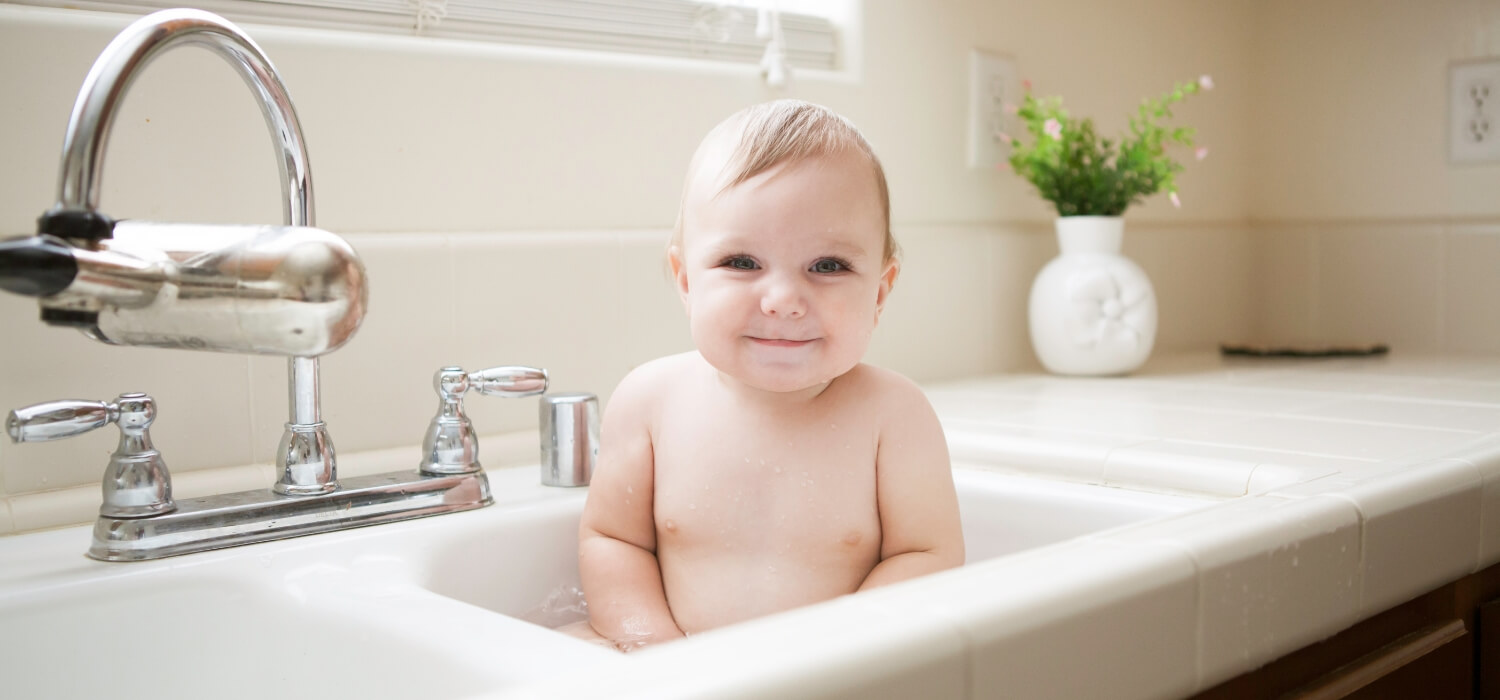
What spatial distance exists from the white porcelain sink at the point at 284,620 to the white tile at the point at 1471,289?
1.29m

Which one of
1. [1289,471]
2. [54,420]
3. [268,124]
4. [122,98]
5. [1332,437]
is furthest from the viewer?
[1332,437]

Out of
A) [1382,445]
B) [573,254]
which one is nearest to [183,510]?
[573,254]

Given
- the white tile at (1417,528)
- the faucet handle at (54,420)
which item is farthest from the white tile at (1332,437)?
the faucet handle at (54,420)

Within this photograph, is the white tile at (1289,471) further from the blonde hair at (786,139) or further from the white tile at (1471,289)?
the white tile at (1471,289)

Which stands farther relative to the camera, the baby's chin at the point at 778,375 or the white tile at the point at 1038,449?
the white tile at the point at 1038,449

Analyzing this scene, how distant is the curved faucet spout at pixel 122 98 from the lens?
1.94 feet

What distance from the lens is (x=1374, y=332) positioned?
2.10 metres

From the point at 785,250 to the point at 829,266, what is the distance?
41 millimetres

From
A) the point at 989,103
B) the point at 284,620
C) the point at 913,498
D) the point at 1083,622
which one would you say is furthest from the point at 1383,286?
the point at 284,620

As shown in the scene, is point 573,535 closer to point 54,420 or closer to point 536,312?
point 536,312

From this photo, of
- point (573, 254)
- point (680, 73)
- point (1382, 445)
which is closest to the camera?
point (1382, 445)

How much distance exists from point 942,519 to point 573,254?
511 millimetres

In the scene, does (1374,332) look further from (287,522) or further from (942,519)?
(287,522)

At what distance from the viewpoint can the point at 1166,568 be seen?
2.14ft
